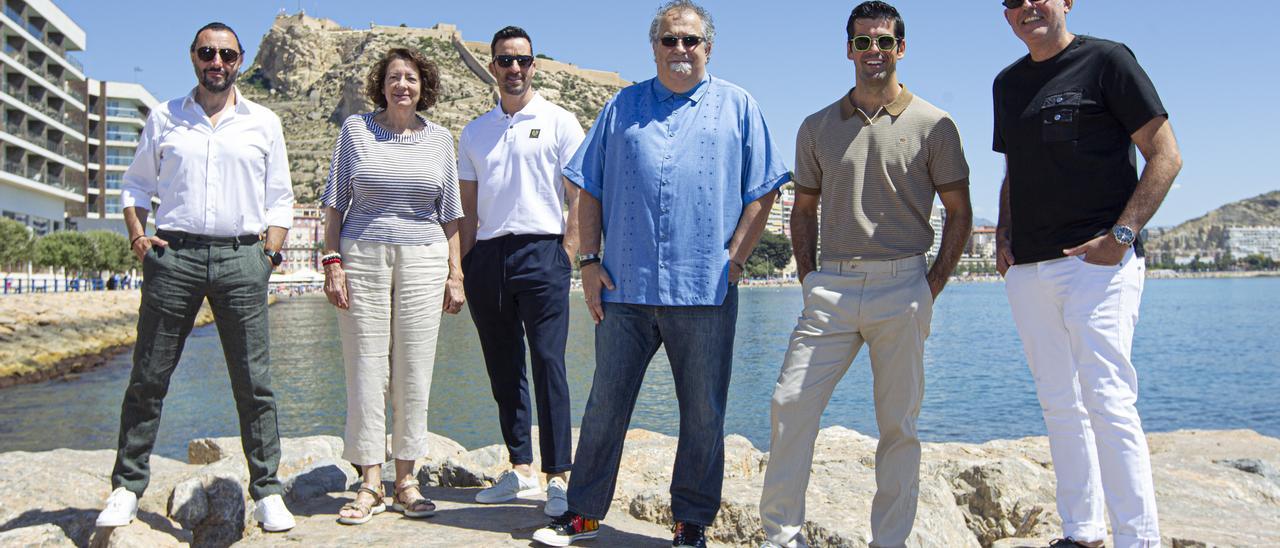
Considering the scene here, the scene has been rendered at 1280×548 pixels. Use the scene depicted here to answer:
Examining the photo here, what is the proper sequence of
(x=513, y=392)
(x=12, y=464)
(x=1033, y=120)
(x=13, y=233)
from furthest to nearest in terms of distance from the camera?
(x=13, y=233) < (x=12, y=464) < (x=513, y=392) < (x=1033, y=120)

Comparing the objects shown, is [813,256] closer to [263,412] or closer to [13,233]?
[263,412]

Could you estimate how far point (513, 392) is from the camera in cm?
457

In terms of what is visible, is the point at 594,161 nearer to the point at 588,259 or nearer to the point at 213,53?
the point at 588,259

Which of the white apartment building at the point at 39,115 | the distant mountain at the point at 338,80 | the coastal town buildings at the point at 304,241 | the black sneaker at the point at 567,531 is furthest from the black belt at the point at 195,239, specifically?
the coastal town buildings at the point at 304,241

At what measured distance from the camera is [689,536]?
11.5 ft

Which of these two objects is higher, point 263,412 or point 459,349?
point 263,412

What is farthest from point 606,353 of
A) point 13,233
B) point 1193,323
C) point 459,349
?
point 1193,323

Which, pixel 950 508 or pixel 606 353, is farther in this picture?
pixel 950 508

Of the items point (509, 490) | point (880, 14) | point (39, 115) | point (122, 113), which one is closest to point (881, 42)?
point (880, 14)

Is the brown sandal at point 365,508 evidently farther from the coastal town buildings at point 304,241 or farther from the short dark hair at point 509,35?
the coastal town buildings at point 304,241

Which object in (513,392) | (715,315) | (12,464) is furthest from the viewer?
(12,464)

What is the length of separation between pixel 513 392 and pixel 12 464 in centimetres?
291

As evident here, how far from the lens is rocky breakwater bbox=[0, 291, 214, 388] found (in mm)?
23438

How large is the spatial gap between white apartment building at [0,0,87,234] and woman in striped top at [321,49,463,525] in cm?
4917
